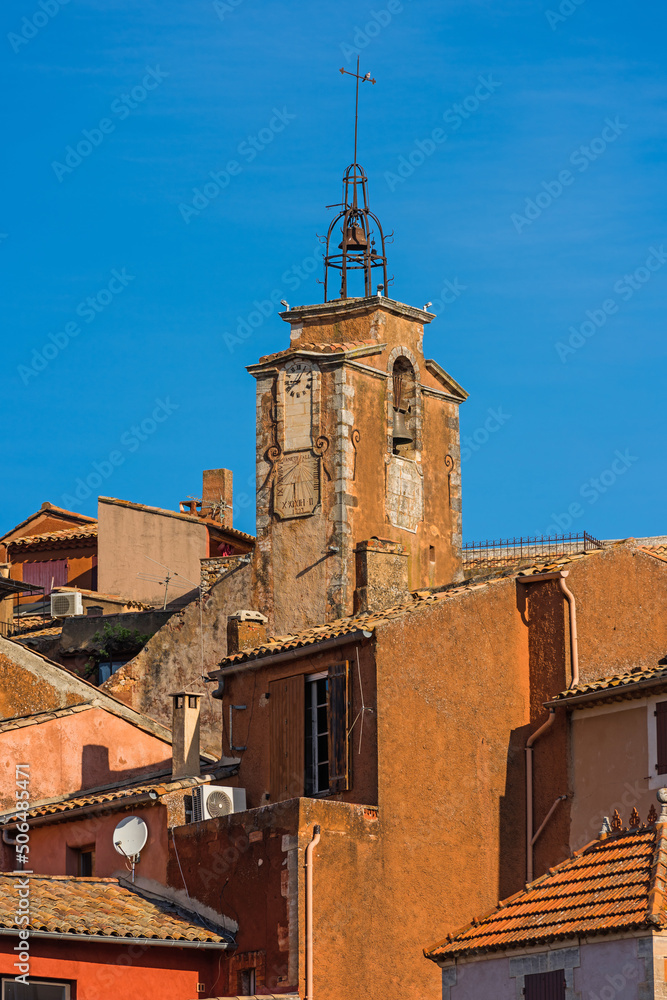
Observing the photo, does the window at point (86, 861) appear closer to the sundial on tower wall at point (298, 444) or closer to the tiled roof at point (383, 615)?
the tiled roof at point (383, 615)

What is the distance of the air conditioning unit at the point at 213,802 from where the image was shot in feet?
88.1

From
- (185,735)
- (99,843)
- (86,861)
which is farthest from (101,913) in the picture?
(185,735)

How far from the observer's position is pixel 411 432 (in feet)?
131

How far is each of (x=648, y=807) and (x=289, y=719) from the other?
533cm

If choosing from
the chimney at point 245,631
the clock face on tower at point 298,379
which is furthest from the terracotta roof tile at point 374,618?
the clock face on tower at point 298,379

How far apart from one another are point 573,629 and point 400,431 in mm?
12423

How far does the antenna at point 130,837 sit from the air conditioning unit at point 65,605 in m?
19.2

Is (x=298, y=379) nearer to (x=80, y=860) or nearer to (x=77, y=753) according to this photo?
(x=77, y=753)

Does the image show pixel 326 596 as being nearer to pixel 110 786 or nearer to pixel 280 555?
pixel 280 555

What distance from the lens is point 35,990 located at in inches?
937

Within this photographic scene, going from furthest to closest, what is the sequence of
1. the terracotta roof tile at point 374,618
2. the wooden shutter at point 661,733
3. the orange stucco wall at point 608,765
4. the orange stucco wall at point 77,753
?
the orange stucco wall at point 77,753, the terracotta roof tile at point 374,618, the orange stucco wall at point 608,765, the wooden shutter at point 661,733

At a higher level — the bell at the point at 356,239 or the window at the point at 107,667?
the bell at the point at 356,239

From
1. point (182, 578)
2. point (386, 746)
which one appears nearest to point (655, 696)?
point (386, 746)

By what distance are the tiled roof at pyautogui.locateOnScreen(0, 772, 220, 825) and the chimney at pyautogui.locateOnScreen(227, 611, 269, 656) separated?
2388 mm
